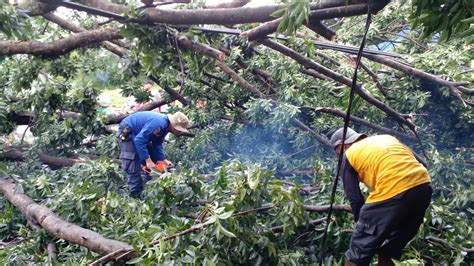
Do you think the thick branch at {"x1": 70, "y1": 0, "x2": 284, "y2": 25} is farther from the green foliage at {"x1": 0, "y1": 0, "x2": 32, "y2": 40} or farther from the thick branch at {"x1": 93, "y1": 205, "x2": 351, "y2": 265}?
the thick branch at {"x1": 93, "y1": 205, "x2": 351, "y2": 265}

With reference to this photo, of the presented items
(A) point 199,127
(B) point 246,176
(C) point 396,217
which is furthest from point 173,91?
(C) point 396,217

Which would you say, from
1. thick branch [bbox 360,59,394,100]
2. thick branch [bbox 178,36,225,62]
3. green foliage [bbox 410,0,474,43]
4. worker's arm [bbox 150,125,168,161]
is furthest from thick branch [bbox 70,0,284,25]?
thick branch [bbox 360,59,394,100]

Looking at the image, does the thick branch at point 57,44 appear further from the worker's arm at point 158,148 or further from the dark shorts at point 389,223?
the dark shorts at point 389,223

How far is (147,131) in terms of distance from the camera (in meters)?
5.12

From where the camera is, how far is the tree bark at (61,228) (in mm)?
3031

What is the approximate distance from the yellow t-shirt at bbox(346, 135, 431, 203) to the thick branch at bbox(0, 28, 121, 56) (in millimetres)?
2479

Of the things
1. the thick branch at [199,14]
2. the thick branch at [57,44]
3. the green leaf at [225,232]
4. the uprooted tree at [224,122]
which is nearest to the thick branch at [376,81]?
the uprooted tree at [224,122]

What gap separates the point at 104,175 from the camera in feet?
14.6

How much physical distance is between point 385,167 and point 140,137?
A: 2.88m

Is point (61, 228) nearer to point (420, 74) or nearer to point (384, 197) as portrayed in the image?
point (384, 197)

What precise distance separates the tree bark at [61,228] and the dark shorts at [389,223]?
1.47m

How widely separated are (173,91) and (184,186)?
11.6ft

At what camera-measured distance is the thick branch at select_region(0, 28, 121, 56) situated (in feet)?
13.9

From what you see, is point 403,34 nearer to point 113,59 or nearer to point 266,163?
point 266,163
